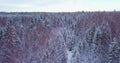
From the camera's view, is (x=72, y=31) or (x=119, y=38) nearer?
(x=119, y=38)

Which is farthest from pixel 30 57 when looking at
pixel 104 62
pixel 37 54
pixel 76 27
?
pixel 76 27

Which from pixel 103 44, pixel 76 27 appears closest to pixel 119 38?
pixel 103 44

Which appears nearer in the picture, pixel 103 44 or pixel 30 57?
pixel 30 57

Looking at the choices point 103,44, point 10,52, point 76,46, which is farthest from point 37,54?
point 103,44

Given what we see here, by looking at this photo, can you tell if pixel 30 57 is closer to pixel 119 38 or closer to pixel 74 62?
pixel 74 62

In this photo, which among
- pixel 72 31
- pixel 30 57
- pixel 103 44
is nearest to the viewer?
pixel 30 57

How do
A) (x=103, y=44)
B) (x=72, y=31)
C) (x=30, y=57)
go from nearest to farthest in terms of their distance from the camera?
(x=30, y=57)
(x=103, y=44)
(x=72, y=31)

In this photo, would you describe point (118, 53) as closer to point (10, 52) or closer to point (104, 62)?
point (104, 62)
